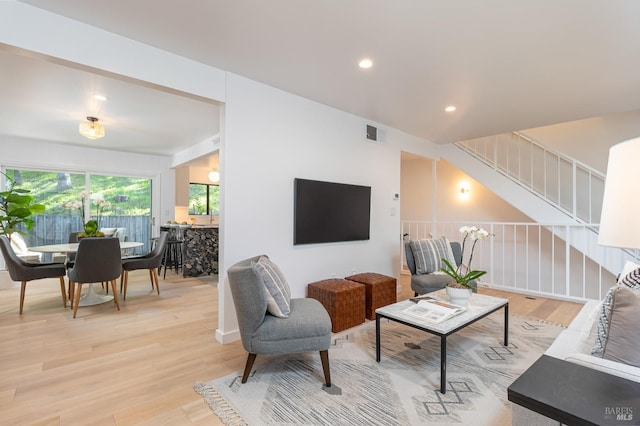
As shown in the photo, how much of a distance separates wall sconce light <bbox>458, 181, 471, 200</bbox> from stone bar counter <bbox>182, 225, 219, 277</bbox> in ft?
16.7

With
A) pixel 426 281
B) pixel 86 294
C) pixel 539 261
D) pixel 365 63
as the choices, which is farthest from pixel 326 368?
pixel 539 261

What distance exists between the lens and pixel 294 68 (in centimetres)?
274

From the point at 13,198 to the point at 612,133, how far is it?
904cm

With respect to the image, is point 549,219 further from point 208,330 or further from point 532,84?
point 208,330

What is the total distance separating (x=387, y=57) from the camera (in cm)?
253

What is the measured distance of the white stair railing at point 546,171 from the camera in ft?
15.4

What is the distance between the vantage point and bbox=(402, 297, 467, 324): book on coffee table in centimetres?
217

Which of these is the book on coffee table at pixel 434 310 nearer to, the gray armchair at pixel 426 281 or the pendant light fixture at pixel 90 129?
the gray armchair at pixel 426 281

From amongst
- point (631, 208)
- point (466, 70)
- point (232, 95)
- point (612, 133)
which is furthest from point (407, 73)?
point (612, 133)

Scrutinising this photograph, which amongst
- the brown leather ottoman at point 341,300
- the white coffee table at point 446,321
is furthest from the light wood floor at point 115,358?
the white coffee table at point 446,321

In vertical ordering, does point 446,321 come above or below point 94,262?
below

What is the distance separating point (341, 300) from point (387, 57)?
2.31 meters

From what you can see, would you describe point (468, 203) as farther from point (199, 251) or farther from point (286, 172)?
point (199, 251)

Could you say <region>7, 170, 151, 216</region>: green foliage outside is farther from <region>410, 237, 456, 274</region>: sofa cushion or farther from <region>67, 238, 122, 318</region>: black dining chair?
<region>410, 237, 456, 274</region>: sofa cushion
